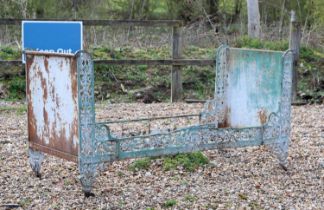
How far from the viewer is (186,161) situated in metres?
5.69

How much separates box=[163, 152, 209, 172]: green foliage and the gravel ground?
0.25 ft

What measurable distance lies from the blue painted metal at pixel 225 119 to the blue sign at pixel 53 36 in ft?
1.77

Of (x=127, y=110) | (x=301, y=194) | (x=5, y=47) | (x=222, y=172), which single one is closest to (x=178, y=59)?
(x=127, y=110)

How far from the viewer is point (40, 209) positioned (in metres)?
4.46

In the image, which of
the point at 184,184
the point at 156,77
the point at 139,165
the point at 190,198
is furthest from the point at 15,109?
the point at 190,198

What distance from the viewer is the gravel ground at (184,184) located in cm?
464

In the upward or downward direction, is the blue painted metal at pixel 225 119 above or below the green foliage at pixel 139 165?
above

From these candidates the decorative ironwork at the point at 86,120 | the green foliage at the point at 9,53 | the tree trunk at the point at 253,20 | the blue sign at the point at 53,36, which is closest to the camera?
the decorative ironwork at the point at 86,120

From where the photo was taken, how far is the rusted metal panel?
4629 millimetres

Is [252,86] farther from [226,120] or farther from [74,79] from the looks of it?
[74,79]

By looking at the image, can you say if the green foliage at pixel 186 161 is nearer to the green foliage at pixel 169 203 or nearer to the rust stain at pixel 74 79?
the green foliage at pixel 169 203

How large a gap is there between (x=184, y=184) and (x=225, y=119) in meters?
1.41

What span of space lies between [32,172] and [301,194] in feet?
8.01

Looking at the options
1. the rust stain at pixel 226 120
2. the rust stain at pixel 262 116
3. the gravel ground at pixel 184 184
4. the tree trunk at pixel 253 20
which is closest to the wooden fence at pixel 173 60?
the gravel ground at pixel 184 184
